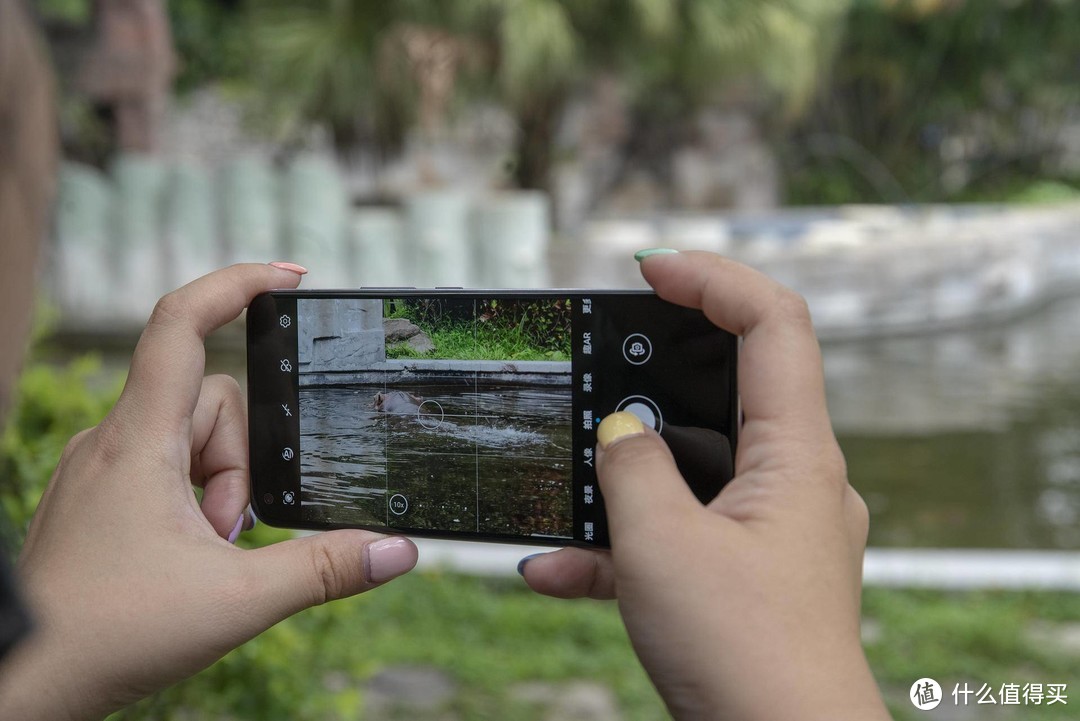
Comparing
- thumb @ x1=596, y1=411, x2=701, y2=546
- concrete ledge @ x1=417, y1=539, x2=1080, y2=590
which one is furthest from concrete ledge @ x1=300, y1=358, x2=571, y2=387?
concrete ledge @ x1=417, y1=539, x2=1080, y2=590

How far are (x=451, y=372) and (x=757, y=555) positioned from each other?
0.40m

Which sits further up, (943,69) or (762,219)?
(943,69)

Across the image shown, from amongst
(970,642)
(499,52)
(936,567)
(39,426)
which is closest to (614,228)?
(499,52)

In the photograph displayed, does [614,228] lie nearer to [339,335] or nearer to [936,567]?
[936,567]

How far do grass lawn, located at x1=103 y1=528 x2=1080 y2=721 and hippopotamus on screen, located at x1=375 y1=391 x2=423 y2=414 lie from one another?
24.7 inches

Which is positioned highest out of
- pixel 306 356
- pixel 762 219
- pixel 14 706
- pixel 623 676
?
pixel 762 219

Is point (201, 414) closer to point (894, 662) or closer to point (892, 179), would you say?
point (894, 662)

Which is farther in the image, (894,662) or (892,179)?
(892,179)

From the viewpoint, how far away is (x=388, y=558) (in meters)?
0.93

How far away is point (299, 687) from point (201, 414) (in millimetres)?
708

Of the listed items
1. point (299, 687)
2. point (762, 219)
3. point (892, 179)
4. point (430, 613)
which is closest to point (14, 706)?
point (299, 687)

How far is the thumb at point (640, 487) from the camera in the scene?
75 centimetres

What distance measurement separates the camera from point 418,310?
1007mm

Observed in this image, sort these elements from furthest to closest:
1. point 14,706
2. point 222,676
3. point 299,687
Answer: point 299,687 < point 222,676 < point 14,706
